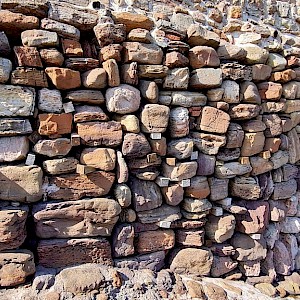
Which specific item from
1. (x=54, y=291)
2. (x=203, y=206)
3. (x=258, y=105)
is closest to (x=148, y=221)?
(x=203, y=206)

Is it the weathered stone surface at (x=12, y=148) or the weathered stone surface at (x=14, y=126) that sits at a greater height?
the weathered stone surface at (x=14, y=126)

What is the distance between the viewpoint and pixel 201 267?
9.84 feet

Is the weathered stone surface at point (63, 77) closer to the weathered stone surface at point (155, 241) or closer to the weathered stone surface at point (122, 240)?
the weathered stone surface at point (122, 240)

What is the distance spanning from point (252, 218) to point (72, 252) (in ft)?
5.99

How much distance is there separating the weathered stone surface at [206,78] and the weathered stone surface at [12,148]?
1612mm

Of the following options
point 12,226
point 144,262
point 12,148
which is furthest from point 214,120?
point 12,226

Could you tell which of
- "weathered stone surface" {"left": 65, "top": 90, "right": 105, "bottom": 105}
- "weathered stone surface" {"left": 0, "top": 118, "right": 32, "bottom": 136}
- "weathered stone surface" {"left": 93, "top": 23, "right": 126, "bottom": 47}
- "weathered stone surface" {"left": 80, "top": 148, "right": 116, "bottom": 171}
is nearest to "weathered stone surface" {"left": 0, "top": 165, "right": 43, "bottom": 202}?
"weathered stone surface" {"left": 0, "top": 118, "right": 32, "bottom": 136}

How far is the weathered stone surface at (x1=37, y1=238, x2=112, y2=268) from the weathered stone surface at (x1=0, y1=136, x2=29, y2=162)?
0.76m

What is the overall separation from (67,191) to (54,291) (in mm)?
790

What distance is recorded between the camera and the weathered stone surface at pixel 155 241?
9.41 ft

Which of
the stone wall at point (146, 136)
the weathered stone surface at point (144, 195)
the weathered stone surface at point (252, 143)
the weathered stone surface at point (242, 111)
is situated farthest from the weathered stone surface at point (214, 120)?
the weathered stone surface at point (144, 195)

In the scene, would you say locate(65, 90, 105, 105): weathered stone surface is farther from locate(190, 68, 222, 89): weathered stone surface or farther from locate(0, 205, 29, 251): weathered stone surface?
locate(0, 205, 29, 251): weathered stone surface

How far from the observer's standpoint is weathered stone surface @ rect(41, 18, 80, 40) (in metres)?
2.50

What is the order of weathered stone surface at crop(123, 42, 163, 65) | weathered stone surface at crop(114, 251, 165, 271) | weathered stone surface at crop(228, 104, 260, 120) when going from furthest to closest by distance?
weathered stone surface at crop(228, 104, 260, 120), weathered stone surface at crop(114, 251, 165, 271), weathered stone surface at crop(123, 42, 163, 65)
